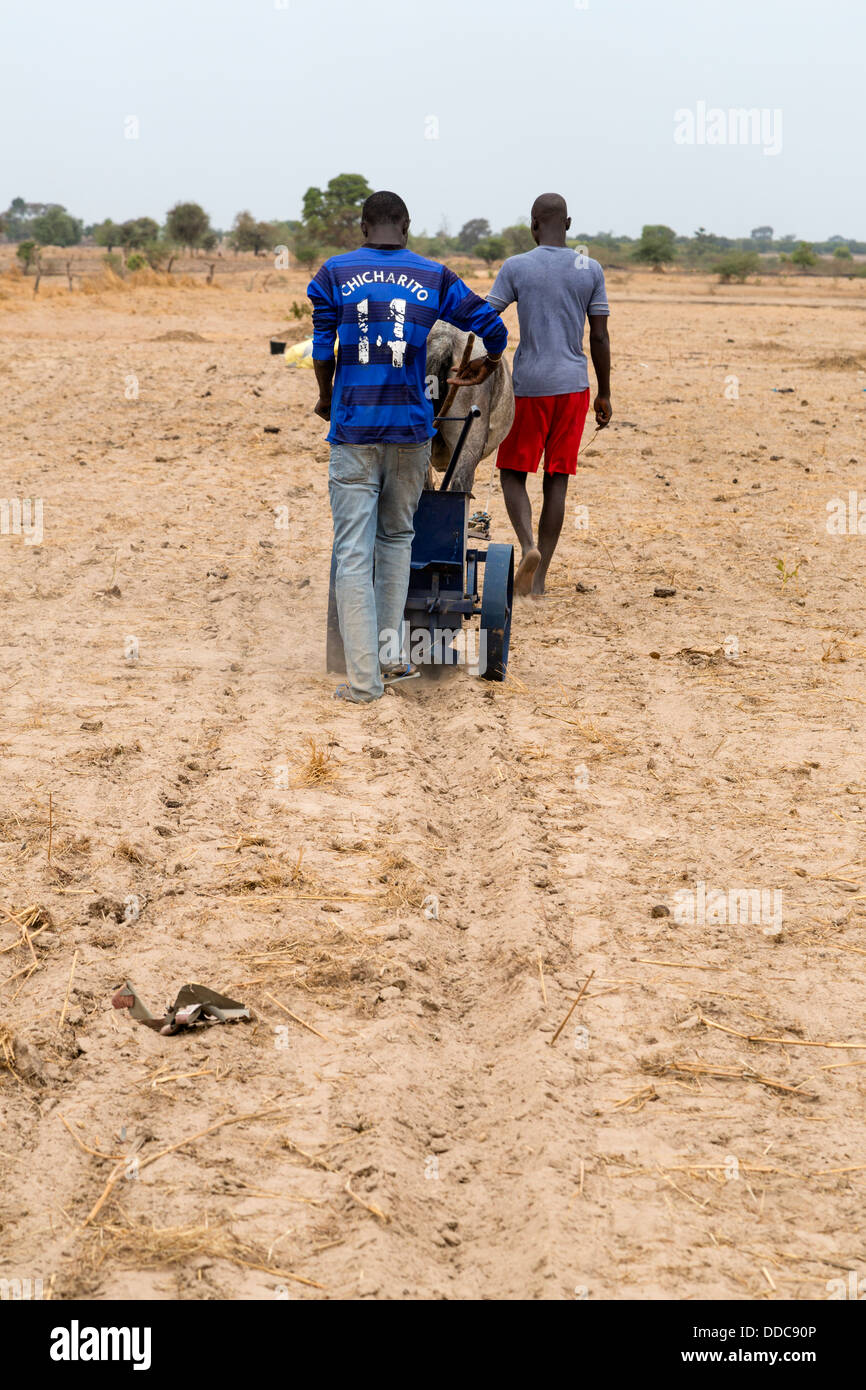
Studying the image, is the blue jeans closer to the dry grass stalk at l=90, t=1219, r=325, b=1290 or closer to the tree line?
the dry grass stalk at l=90, t=1219, r=325, b=1290

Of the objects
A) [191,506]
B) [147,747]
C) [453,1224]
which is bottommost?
[453,1224]

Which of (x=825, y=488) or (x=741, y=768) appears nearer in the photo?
(x=741, y=768)

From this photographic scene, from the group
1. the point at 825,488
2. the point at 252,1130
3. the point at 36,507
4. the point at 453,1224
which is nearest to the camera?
the point at 453,1224

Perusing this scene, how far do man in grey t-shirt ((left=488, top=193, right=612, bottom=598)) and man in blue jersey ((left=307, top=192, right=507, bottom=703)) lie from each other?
4.11 ft

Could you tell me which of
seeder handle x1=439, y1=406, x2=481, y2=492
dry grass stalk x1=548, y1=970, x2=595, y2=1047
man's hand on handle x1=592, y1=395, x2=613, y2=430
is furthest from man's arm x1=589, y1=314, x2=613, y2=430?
dry grass stalk x1=548, y1=970, x2=595, y2=1047

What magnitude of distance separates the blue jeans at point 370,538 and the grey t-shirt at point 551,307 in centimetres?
152

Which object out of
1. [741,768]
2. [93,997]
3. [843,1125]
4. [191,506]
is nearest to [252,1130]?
[93,997]

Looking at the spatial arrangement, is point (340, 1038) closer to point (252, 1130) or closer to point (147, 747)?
point (252, 1130)

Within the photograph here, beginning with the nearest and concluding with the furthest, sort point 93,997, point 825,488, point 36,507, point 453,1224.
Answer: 1. point 453,1224
2. point 93,997
3. point 36,507
4. point 825,488

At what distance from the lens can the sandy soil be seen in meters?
2.65

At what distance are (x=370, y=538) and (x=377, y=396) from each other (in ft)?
1.99

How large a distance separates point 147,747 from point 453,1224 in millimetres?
2864

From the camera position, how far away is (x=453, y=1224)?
2.70 meters


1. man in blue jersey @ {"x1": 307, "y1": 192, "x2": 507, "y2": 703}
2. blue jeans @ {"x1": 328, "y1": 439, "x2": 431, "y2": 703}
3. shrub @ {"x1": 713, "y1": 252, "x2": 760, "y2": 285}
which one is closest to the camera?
man in blue jersey @ {"x1": 307, "y1": 192, "x2": 507, "y2": 703}
